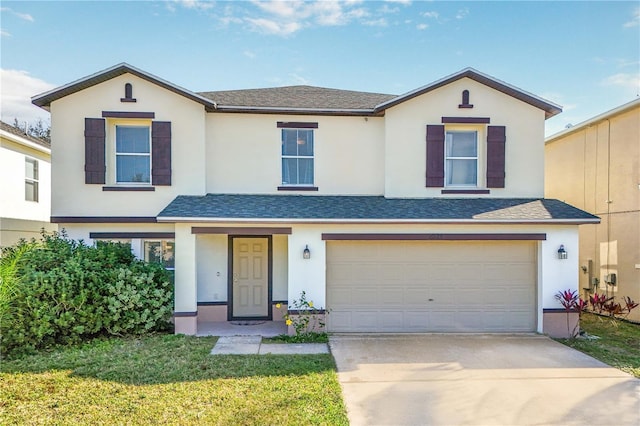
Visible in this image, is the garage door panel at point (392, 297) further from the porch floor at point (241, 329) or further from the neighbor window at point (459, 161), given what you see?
the neighbor window at point (459, 161)

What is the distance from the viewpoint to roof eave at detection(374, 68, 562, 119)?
1033 centimetres

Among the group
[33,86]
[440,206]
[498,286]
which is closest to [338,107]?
[440,206]

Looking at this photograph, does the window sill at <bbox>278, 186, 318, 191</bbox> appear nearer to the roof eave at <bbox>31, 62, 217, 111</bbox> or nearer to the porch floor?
the roof eave at <bbox>31, 62, 217, 111</bbox>

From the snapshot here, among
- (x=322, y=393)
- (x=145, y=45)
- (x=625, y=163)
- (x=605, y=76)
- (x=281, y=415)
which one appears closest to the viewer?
(x=281, y=415)

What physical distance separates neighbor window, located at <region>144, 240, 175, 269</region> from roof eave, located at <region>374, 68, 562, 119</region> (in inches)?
264

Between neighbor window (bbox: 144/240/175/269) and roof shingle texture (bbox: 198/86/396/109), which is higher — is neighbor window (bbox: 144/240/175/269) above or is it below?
below

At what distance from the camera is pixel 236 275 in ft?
34.4

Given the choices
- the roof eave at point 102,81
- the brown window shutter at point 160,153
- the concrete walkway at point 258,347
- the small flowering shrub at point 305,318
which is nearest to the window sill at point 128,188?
the brown window shutter at point 160,153

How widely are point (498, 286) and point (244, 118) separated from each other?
312 inches

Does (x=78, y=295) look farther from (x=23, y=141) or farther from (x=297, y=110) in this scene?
(x=23, y=141)

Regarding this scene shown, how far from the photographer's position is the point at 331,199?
33.9 ft

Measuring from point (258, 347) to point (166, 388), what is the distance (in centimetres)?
246

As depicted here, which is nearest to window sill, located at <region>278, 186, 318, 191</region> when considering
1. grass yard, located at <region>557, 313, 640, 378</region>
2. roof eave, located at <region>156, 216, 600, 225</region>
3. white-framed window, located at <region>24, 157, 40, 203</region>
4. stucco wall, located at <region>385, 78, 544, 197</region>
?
roof eave, located at <region>156, 216, 600, 225</region>

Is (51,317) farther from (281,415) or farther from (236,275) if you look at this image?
(281,415)
